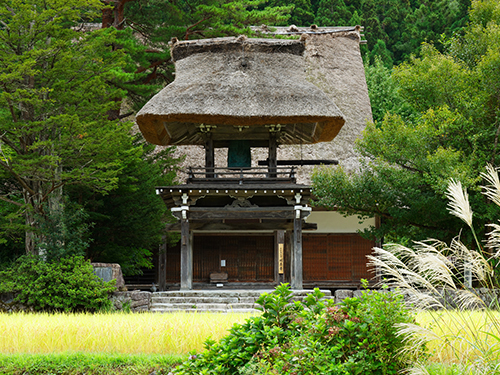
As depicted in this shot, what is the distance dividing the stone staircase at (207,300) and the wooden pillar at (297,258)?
0.96 meters

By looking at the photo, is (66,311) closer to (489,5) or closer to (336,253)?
(336,253)

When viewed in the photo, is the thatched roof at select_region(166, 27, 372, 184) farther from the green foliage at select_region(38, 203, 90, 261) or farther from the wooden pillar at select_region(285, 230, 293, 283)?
the green foliage at select_region(38, 203, 90, 261)

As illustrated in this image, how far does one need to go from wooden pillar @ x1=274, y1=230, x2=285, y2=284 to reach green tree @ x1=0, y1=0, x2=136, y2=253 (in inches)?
274

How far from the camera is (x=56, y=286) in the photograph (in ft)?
37.2

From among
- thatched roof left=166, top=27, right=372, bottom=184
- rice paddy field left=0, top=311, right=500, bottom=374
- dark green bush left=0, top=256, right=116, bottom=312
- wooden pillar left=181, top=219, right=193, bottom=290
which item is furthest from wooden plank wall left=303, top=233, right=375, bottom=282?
rice paddy field left=0, top=311, right=500, bottom=374

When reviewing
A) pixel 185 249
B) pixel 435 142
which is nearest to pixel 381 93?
pixel 435 142

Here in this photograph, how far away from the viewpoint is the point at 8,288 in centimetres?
1127

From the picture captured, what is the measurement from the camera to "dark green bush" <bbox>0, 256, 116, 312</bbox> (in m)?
11.3

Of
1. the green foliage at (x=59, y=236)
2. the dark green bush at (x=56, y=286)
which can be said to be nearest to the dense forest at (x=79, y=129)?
the green foliage at (x=59, y=236)

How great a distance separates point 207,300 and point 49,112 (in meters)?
5.60

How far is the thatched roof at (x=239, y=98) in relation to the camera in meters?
13.3

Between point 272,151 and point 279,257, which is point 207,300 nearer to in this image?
point 272,151

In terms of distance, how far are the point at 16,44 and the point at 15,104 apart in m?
1.39

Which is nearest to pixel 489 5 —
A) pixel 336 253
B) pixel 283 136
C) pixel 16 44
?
pixel 283 136
